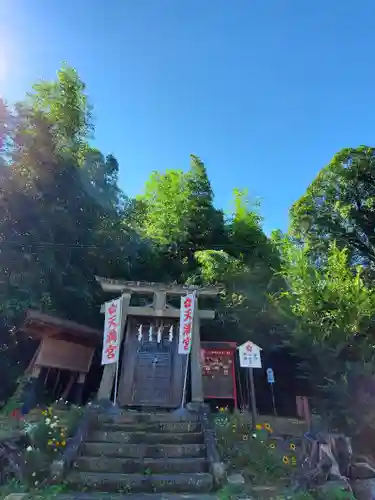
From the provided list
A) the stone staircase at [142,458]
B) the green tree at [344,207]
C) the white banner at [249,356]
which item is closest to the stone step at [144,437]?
the stone staircase at [142,458]

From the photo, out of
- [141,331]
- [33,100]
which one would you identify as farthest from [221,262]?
[33,100]

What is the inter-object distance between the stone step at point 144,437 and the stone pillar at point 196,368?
4.10ft

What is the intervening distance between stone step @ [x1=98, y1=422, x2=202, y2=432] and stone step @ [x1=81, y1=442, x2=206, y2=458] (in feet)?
1.72

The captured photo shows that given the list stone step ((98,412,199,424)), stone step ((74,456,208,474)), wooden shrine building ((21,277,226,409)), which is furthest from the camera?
wooden shrine building ((21,277,226,409))

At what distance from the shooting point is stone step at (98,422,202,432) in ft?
21.3

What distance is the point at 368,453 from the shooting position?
6.88m

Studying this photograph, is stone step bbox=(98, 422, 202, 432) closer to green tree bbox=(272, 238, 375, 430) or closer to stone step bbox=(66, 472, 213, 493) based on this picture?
stone step bbox=(66, 472, 213, 493)


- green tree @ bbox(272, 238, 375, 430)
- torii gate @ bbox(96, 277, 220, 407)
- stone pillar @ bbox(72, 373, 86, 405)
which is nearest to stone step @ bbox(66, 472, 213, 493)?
torii gate @ bbox(96, 277, 220, 407)

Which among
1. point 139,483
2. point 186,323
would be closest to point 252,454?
point 139,483

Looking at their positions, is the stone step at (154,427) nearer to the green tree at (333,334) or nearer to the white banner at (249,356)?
the white banner at (249,356)

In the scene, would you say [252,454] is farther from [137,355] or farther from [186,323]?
[137,355]

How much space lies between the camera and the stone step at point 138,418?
22.0ft

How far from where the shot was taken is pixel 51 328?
8.66 m

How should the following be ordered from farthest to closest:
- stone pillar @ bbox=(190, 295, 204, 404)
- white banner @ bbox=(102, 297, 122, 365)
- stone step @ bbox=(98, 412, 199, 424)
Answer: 1. white banner @ bbox=(102, 297, 122, 365)
2. stone pillar @ bbox=(190, 295, 204, 404)
3. stone step @ bbox=(98, 412, 199, 424)
